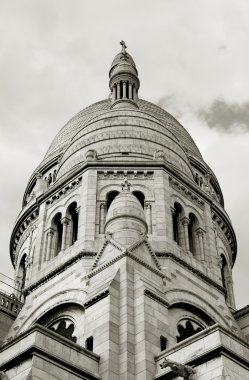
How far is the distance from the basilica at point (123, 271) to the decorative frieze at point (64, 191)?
63mm

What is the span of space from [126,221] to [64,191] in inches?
323

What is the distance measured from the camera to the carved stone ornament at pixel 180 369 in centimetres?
2322

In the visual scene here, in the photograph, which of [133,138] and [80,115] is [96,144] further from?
[80,115]

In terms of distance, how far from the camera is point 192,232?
38500 mm

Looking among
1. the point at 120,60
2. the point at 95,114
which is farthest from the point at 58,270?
the point at 120,60

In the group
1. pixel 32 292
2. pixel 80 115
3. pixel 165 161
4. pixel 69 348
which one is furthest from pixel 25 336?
pixel 80 115

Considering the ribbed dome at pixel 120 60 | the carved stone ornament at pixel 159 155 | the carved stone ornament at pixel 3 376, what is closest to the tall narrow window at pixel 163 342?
the carved stone ornament at pixel 3 376

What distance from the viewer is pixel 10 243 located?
154ft

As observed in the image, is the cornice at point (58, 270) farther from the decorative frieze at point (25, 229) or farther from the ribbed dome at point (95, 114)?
the ribbed dome at point (95, 114)

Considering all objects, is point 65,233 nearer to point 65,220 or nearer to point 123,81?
point 65,220

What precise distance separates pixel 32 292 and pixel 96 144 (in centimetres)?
1139

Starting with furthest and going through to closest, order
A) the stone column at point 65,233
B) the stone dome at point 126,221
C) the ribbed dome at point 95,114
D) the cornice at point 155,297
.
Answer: the ribbed dome at point 95,114 → the stone column at point 65,233 → the stone dome at point 126,221 → the cornice at point 155,297

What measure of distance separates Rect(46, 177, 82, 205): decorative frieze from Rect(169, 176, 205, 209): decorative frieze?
5.02m

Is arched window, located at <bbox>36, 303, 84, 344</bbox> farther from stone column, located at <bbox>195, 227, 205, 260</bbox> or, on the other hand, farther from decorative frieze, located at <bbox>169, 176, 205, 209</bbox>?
decorative frieze, located at <bbox>169, 176, 205, 209</bbox>
